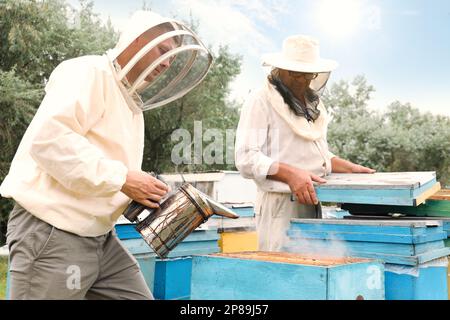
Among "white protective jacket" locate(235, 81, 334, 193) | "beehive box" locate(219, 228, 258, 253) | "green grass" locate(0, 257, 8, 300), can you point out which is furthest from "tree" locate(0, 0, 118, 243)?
"white protective jacket" locate(235, 81, 334, 193)

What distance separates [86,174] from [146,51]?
19.7 inches

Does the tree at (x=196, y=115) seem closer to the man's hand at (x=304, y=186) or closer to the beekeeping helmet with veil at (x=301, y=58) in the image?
the beekeeping helmet with veil at (x=301, y=58)

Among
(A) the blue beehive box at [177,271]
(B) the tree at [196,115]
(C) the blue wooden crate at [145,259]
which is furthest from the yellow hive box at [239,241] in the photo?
(B) the tree at [196,115]

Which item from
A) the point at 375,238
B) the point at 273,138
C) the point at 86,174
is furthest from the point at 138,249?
the point at 86,174

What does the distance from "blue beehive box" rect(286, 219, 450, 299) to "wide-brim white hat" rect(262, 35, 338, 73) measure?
32.3 inches

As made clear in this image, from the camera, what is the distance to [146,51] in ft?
6.24

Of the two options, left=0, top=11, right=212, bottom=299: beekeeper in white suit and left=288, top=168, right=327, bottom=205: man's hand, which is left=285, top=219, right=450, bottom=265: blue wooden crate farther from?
left=0, top=11, right=212, bottom=299: beekeeper in white suit

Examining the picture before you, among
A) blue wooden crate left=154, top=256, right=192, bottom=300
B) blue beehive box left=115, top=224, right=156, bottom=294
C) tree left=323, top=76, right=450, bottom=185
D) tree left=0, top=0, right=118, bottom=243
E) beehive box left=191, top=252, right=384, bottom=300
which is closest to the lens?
beehive box left=191, top=252, right=384, bottom=300

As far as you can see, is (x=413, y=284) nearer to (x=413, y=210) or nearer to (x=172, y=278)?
(x=413, y=210)

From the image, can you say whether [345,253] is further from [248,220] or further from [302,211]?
[248,220]

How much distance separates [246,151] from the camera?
9.04ft

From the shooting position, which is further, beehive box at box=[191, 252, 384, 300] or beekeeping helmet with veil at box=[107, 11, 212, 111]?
beekeeping helmet with veil at box=[107, 11, 212, 111]

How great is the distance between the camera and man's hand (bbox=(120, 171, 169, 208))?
181cm
